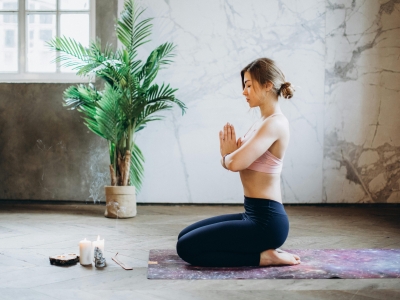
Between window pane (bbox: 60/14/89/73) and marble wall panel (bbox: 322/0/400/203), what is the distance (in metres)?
2.48

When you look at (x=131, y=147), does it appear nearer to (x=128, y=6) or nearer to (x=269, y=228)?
(x=128, y=6)

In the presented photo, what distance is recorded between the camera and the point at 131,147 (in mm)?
4441

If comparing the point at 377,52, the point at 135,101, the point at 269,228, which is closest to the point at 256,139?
the point at 269,228

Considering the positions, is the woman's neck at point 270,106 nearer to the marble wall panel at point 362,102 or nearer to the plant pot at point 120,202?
the plant pot at point 120,202

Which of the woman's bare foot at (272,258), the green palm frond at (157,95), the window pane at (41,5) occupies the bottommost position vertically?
the woman's bare foot at (272,258)

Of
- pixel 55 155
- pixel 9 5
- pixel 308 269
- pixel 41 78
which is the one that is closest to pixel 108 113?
pixel 55 155

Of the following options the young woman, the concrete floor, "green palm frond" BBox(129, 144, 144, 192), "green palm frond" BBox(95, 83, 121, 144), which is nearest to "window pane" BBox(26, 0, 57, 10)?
"green palm frond" BBox(95, 83, 121, 144)

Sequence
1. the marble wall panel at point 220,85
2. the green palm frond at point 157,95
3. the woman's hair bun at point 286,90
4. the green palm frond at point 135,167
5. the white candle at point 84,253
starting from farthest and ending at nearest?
the marble wall panel at point 220,85 < the green palm frond at point 135,167 < the green palm frond at point 157,95 < the white candle at point 84,253 < the woman's hair bun at point 286,90

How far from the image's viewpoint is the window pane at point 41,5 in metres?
5.11

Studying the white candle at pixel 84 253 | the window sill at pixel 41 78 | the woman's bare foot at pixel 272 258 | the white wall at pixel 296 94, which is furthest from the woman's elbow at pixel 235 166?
the window sill at pixel 41 78

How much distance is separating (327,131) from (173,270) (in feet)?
10.4

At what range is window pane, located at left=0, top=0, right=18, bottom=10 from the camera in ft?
16.9

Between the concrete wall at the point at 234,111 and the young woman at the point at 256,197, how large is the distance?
2586mm

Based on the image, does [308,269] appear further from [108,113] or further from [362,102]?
[362,102]
